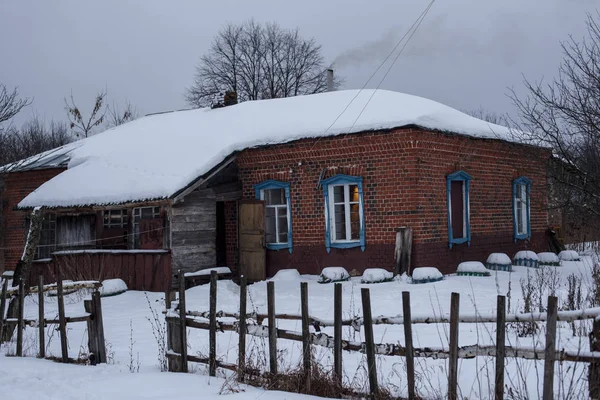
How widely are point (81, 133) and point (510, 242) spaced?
89.9 feet

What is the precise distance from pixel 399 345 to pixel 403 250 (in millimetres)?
8543

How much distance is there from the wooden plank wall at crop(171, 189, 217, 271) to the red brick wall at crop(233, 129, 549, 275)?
47.7 inches

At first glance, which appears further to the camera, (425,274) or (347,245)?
(347,245)

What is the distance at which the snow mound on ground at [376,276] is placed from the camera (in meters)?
14.0

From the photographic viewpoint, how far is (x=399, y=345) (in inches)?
231

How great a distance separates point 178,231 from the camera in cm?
1546

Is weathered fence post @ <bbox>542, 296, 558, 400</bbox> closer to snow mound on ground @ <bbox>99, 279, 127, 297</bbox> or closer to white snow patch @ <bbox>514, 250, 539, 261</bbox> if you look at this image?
snow mound on ground @ <bbox>99, 279, 127, 297</bbox>

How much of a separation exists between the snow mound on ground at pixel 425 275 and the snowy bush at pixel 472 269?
39.7 inches

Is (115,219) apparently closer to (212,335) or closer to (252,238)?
(252,238)

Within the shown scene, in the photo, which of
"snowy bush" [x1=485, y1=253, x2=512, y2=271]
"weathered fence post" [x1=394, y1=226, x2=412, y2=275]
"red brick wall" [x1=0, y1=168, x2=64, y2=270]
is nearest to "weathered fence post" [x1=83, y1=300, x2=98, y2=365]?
"weathered fence post" [x1=394, y1=226, x2=412, y2=275]

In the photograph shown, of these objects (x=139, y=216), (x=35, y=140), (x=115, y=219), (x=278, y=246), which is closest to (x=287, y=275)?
(x=278, y=246)

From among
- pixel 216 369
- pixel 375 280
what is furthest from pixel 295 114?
pixel 216 369

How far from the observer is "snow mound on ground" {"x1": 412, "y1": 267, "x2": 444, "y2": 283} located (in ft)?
44.7

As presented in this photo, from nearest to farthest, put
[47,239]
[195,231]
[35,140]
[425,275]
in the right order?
[425,275], [195,231], [47,239], [35,140]
